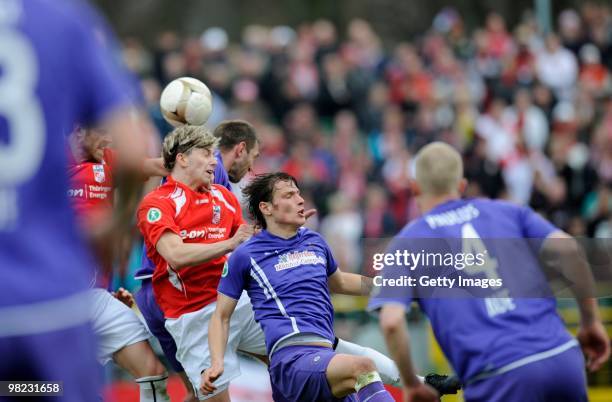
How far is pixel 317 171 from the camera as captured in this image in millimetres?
16125

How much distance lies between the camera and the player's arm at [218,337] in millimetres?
7062

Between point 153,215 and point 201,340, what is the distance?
940 millimetres

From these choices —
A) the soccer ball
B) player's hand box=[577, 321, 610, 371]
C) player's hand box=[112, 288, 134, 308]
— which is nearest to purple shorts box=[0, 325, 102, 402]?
player's hand box=[577, 321, 610, 371]

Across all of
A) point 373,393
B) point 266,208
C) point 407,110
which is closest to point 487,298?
point 373,393

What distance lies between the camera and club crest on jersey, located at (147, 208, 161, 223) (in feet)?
24.3

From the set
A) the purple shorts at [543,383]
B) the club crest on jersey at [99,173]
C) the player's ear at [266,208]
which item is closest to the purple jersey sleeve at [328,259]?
the player's ear at [266,208]

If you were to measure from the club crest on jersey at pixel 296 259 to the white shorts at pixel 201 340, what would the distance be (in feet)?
2.33

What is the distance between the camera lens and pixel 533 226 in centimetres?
561

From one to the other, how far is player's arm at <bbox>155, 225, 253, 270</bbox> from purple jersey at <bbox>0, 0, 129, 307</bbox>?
3865mm

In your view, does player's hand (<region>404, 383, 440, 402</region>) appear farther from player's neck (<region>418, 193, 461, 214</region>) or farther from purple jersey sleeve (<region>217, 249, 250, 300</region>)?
purple jersey sleeve (<region>217, 249, 250, 300</region>)

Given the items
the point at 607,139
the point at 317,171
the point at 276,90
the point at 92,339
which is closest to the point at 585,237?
the point at 607,139

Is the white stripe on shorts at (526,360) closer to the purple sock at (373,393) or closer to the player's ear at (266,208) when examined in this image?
the purple sock at (373,393)

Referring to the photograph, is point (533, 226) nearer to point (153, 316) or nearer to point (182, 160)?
point (182, 160)

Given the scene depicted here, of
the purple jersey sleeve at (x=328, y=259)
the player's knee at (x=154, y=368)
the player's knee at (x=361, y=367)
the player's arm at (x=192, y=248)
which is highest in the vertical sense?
the player's arm at (x=192, y=248)
